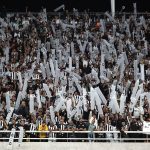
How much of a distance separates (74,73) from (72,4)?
889cm

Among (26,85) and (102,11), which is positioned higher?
(102,11)

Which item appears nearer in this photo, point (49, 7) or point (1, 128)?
point (1, 128)

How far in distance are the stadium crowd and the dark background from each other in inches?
101

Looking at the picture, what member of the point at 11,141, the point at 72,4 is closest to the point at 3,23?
the point at 72,4

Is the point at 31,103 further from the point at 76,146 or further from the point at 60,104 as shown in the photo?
the point at 76,146

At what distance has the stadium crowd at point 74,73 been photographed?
63.9ft

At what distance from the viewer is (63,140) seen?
19.6m

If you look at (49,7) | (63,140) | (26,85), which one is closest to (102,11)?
(49,7)

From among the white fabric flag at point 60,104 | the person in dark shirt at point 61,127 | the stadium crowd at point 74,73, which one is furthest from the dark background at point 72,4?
the person in dark shirt at point 61,127

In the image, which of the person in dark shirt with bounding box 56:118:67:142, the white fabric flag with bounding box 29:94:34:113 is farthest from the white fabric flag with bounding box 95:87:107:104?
the white fabric flag with bounding box 29:94:34:113

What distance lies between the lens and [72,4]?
→ 30.2m

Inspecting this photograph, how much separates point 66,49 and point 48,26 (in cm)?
227

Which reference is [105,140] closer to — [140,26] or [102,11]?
[140,26]

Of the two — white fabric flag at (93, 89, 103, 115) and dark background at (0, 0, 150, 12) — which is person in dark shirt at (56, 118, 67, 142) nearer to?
white fabric flag at (93, 89, 103, 115)
